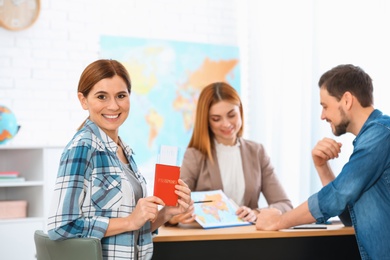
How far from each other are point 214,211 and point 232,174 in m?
0.62

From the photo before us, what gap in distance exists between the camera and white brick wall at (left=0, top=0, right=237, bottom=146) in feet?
15.3

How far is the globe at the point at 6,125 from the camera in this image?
4152 mm

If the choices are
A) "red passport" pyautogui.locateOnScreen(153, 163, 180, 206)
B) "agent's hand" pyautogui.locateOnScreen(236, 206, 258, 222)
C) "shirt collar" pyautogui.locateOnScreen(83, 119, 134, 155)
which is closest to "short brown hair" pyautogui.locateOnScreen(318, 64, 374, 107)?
"agent's hand" pyautogui.locateOnScreen(236, 206, 258, 222)

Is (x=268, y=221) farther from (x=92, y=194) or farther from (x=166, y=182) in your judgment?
(x=92, y=194)

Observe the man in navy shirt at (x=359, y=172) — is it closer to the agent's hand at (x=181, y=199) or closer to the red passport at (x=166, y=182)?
the agent's hand at (x=181, y=199)

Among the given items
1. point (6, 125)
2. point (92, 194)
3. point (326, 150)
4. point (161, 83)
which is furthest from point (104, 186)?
point (161, 83)

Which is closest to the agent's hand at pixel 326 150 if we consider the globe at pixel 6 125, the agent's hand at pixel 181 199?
the agent's hand at pixel 181 199

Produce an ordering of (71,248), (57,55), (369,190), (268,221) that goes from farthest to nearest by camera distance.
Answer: (57,55) < (268,221) < (369,190) < (71,248)

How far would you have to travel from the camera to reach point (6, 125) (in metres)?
4.18

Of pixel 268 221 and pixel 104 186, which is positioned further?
pixel 268 221

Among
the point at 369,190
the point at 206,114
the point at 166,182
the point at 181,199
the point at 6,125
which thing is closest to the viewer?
the point at 166,182

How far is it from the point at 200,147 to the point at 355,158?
4.08 ft

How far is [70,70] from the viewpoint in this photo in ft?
15.9

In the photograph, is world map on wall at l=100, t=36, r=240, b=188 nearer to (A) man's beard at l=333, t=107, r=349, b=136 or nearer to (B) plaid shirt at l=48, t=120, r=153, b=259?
(A) man's beard at l=333, t=107, r=349, b=136
